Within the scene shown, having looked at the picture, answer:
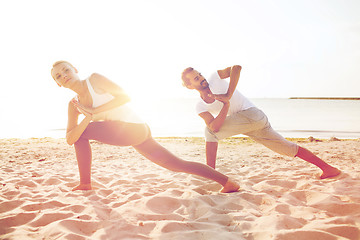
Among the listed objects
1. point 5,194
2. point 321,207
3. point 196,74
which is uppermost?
point 196,74

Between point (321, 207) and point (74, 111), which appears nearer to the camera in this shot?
point (321, 207)

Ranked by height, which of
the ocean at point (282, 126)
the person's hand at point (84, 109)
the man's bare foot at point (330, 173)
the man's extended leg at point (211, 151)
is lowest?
the ocean at point (282, 126)

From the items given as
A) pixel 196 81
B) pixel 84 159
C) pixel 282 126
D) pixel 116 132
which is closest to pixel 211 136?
pixel 196 81

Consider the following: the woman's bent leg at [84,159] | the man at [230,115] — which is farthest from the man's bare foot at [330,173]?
the woman's bent leg at [84,159]

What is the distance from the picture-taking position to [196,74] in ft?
11.8

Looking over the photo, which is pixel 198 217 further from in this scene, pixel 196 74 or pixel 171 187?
pixel 196 74

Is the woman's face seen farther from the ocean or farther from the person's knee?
the ocean

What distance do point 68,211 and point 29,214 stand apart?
1.14ft

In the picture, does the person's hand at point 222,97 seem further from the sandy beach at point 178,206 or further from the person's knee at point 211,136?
the sandy beach at point 178,206

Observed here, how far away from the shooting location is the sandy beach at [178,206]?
2.17 m

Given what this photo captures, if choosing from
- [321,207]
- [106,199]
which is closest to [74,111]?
[106,199]

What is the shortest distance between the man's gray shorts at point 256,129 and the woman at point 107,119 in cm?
82

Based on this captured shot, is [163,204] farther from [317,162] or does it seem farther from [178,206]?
[317,162]

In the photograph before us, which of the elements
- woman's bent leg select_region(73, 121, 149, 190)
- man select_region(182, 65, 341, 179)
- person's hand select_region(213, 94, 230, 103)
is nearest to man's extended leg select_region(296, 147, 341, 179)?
man select_region(182, 65, 341, 179)
